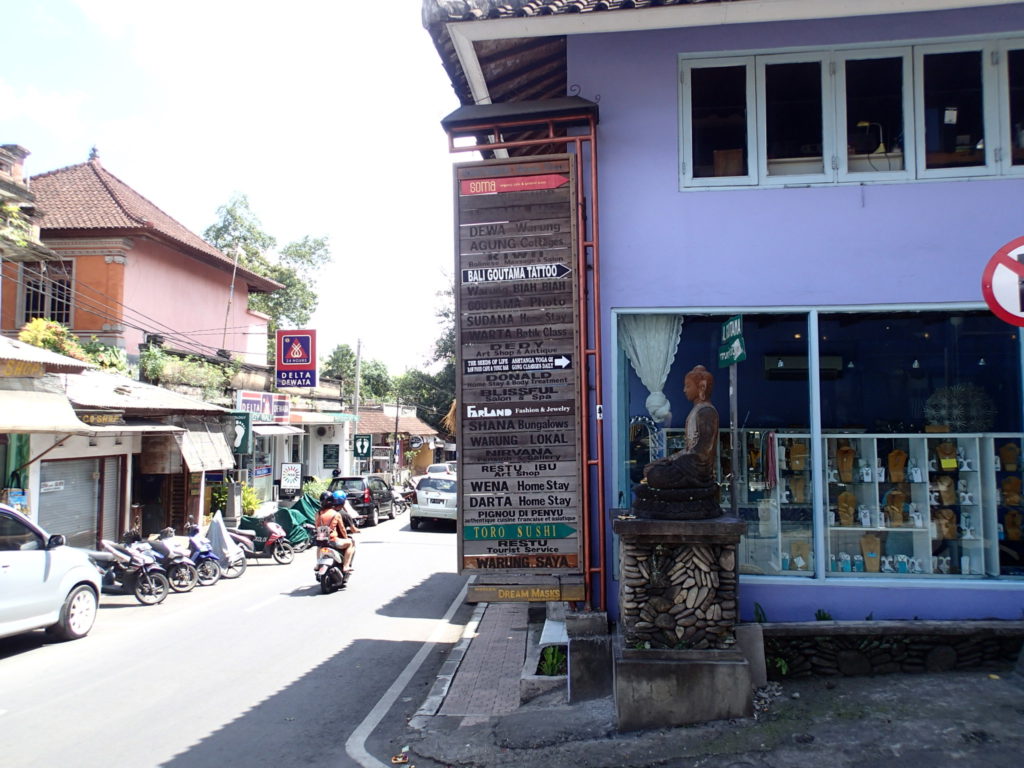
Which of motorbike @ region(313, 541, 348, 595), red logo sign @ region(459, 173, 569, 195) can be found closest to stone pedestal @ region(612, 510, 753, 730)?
red logo sign @ region(459, 173, 569, 195)

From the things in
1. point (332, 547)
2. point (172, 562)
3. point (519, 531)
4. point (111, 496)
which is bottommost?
point (172, 562)

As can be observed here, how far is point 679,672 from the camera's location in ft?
18.1

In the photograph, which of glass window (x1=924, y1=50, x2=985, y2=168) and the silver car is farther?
the silver car

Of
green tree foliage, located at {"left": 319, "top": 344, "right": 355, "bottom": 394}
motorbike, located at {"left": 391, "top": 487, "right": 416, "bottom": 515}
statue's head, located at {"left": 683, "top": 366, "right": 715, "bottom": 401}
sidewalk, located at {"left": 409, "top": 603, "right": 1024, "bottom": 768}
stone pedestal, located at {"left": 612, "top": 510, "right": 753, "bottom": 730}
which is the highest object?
green tree foliage, located at {"left": 319, "top": 344, "right": 355, "bottom": 394}

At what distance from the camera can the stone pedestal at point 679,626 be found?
18.1 ft

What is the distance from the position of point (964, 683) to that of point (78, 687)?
810 centimetres

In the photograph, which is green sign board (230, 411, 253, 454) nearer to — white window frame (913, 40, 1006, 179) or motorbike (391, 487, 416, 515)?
motorbike (391, 487, 416, 515)

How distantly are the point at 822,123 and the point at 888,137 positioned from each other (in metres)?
0.63

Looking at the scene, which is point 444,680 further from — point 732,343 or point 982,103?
point 982,103

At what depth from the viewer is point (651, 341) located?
23.7 feet

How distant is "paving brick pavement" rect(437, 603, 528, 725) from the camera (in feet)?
22.1

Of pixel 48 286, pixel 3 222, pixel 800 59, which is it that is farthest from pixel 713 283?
pixel 48 286

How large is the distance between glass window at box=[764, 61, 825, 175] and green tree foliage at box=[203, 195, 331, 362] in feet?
106

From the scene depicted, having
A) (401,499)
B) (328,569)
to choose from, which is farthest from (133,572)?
(401,499)
